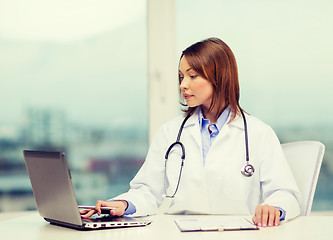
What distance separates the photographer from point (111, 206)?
1424 mm

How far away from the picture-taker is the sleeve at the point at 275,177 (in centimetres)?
152

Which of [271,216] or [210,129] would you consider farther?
[210,129]

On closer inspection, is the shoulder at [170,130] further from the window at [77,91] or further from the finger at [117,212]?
the window at [77,91]

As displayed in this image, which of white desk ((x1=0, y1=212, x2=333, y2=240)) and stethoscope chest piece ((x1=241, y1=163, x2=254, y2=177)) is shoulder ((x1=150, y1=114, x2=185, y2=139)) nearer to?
stethoscope chest piece ((x1=241, y1=163, x2=254, y2=177))

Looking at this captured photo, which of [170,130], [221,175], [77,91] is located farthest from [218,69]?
[77,91]

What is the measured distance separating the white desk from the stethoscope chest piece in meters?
0.33

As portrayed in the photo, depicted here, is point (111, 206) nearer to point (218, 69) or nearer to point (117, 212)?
point (117, 212)

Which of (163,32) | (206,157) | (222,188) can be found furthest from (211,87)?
(163,32)

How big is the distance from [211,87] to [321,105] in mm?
1109

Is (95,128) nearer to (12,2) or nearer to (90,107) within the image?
(90,107)

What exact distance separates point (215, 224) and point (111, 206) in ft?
1.23

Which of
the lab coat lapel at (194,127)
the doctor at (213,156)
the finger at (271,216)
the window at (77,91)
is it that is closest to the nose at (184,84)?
the doctor at (213,156)

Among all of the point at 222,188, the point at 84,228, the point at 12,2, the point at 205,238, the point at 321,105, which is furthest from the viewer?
the point at 321,105

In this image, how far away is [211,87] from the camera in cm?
182
